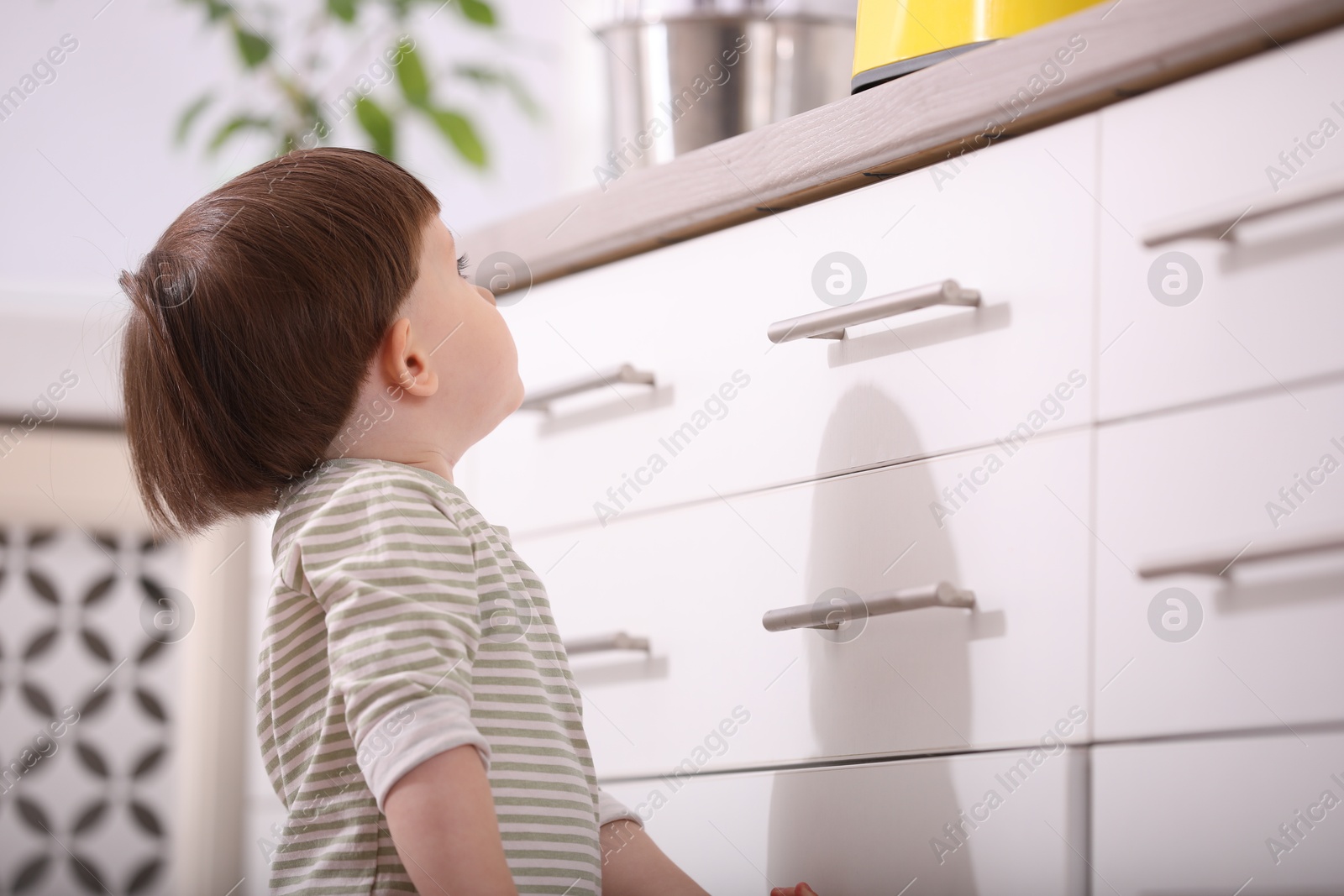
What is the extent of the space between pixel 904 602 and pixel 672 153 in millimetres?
548

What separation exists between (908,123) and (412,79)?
121 centimetres

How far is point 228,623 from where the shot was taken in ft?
5.12

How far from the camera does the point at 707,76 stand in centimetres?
118

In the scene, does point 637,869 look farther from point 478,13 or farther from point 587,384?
point 478,13

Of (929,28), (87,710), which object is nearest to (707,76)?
(929,28)

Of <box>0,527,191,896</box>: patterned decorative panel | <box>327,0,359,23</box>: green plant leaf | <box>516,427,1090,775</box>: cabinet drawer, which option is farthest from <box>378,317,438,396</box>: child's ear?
<box>327,0,359,23</box>: green plant leaf

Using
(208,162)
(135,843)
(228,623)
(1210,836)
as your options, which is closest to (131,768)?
(135,843)

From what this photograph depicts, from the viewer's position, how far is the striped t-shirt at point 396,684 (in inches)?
27.0

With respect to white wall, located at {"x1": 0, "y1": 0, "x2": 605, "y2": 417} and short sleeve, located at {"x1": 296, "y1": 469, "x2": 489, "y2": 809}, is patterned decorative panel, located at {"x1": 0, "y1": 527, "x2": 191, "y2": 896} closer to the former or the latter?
white wall, located at {"x1": 0, "y1": 0, "x2": 605, "y2": 417}

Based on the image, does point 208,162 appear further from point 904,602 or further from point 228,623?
point 904,602

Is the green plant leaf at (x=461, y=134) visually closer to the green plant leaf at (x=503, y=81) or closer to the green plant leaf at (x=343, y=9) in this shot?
the green plant leaf at (x=503, y=81)

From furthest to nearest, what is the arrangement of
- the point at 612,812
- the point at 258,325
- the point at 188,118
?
the point at 188,118, the point at 612,812, the point at 258,325

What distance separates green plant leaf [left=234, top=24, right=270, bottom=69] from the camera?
6.02 ft

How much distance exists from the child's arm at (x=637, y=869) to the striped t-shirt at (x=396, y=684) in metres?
0.06
